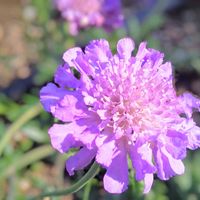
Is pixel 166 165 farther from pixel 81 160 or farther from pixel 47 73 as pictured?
pixel 47 73

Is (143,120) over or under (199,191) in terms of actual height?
over

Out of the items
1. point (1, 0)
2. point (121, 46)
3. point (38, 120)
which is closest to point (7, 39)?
point (1, 0)

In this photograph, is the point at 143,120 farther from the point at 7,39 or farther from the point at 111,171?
the point at 7,39

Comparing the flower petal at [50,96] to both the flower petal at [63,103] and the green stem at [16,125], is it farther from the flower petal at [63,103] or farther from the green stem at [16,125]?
the green stem at [16,125]

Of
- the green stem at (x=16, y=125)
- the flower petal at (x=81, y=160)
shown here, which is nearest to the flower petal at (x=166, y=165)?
the flower petal at (x=81, y=160)

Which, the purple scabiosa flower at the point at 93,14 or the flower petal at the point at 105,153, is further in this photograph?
the purple scabiosa flower at the point at 93,14

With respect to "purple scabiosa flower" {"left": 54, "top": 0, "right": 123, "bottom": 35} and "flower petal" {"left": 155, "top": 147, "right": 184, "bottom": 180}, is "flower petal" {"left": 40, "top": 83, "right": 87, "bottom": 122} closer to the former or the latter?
"flower petal" {"left": 155, "top": 147, "right": 184, "bottom": 180}
